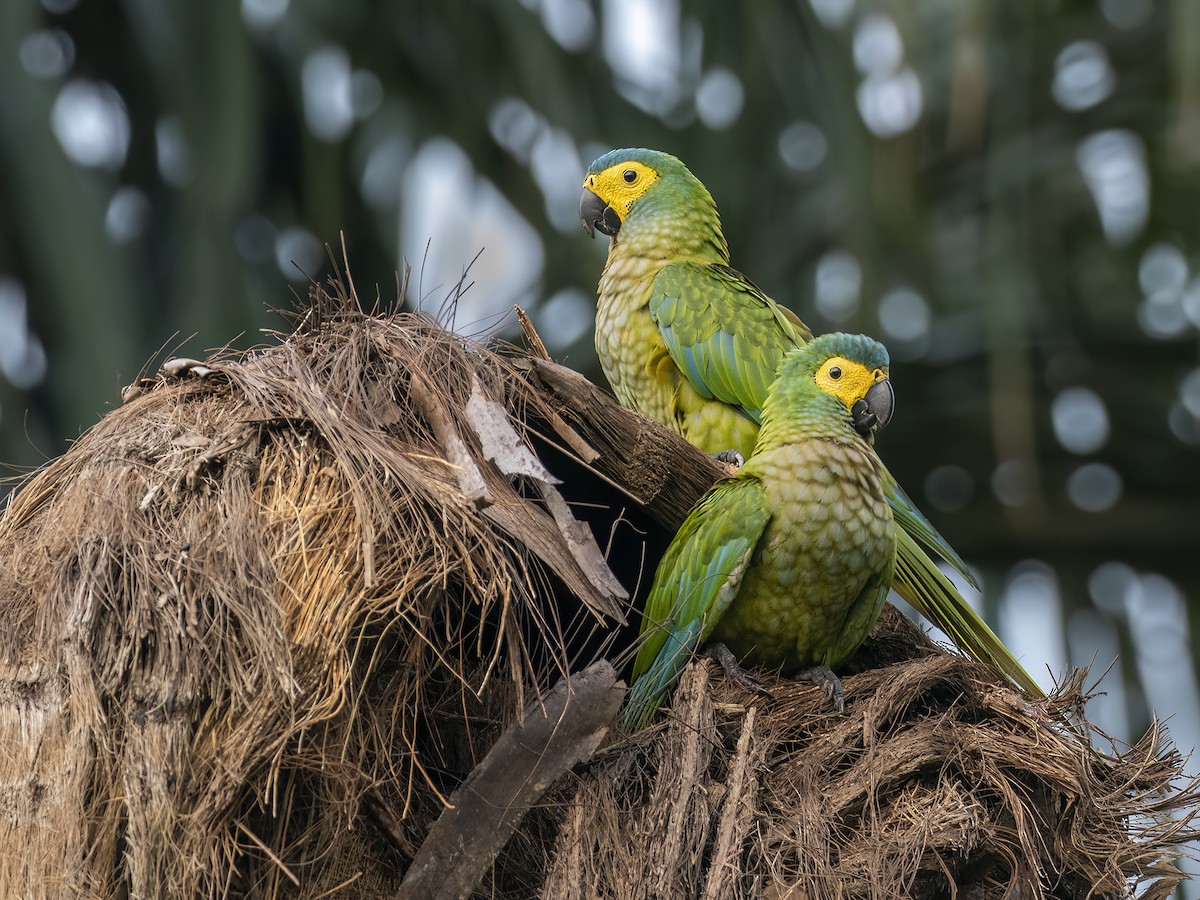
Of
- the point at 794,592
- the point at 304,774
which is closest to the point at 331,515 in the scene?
the point at 304,774

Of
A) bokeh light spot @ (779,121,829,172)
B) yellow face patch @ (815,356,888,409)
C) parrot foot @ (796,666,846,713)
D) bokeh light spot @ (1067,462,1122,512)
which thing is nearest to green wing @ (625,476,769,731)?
parrot foot @ (796,666,846,713)

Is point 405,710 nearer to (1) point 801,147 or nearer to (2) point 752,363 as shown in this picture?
(2) point 752,363

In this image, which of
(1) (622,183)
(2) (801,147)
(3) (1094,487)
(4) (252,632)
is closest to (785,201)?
(2) (801,147)

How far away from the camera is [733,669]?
165 inches

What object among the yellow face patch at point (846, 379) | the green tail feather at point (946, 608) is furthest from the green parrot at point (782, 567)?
the green tail feather at point (946, 608)

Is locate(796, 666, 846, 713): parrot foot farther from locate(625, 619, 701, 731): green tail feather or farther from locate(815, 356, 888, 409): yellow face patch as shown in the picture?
locate(815, 356, 888, 409): yellow face patch

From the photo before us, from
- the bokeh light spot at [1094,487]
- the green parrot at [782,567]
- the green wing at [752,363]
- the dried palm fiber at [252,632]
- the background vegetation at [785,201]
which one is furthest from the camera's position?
the bokeh light spot at [1094,487]

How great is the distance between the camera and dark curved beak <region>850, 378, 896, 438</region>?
4613 millimetres

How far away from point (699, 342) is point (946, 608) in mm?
1291

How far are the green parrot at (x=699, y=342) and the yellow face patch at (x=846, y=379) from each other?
0.45 meters

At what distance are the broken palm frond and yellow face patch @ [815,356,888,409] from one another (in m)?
0.81

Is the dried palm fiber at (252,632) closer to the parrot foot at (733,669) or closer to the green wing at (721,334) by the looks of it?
the parrot foot at (733,669)

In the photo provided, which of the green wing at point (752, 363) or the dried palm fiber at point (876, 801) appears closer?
the dried palm fiber at point (876, 801)

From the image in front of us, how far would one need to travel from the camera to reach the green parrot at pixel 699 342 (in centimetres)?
476
